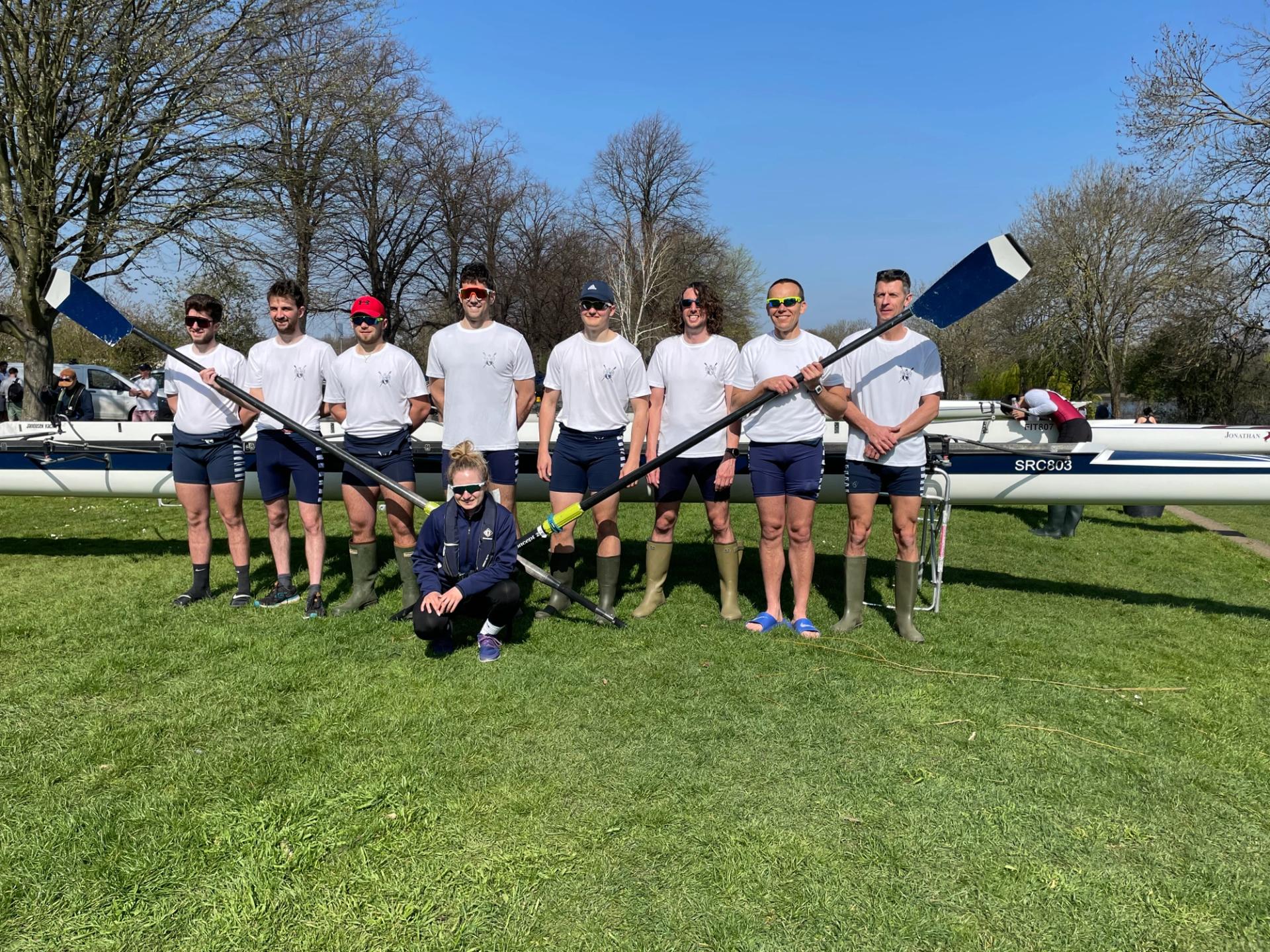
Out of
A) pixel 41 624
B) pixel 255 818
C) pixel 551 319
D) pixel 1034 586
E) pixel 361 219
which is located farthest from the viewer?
pixel 551 319

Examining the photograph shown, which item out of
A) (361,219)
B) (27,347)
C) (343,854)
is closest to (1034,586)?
(343,854)

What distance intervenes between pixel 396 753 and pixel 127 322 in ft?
13.0

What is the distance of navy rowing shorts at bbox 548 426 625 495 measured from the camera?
4.44 metres

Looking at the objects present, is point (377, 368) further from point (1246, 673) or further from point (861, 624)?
point (1246, 673)

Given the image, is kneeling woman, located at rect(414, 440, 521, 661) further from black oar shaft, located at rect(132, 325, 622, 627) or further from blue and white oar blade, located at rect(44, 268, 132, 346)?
blue and white oar blade, located at rect(44, 268, 132, 346)

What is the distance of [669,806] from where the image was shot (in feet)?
8.55

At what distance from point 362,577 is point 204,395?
1451mm

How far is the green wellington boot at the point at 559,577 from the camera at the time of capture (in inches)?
183

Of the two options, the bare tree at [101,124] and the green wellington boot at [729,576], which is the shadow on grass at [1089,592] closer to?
the green wellington boot at [729,576]

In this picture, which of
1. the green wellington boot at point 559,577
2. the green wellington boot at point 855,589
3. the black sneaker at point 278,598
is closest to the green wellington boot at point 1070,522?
the green wellington boot at point 855,589

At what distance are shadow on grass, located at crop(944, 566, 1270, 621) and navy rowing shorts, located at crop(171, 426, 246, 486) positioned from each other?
5075 mm

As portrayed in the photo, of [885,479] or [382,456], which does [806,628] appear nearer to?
Result: [885,479]

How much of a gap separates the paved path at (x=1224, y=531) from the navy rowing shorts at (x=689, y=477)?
5.74 meters

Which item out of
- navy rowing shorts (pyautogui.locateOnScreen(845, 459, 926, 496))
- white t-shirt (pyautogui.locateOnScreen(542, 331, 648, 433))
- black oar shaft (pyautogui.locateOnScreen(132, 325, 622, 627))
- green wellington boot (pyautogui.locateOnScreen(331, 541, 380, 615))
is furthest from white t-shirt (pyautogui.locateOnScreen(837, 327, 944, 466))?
green wellington boot (pyautogui.locateOnScreen(331, 541, 380, 615))
